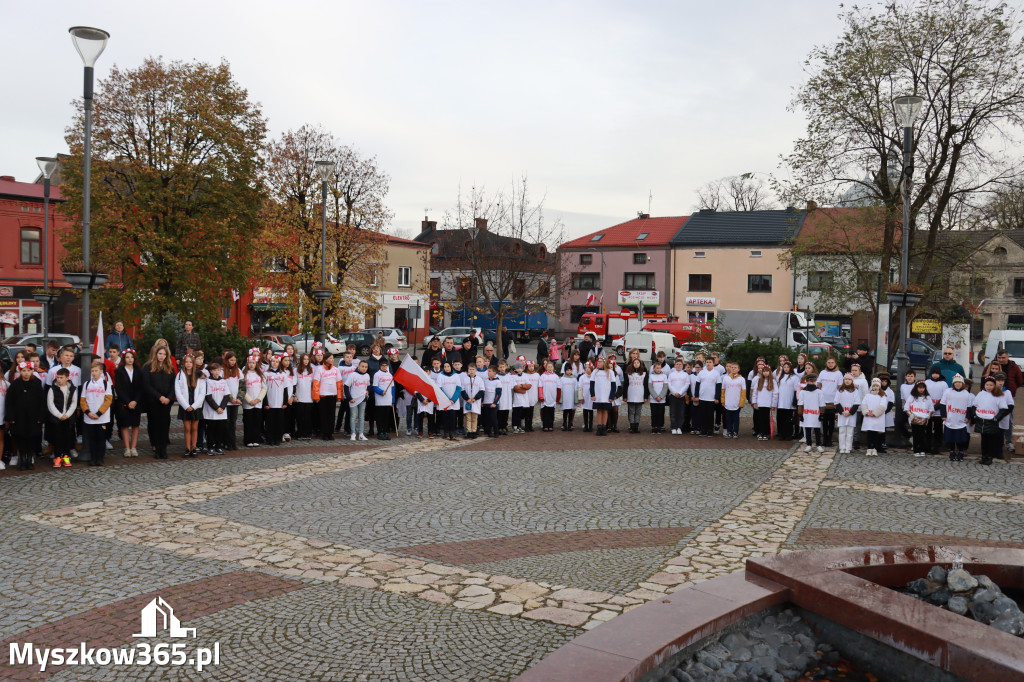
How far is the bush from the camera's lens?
2125cm

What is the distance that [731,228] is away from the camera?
5825 cm

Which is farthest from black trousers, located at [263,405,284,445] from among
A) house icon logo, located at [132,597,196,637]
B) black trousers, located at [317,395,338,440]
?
house icon logo, located at [132,597,196,637]

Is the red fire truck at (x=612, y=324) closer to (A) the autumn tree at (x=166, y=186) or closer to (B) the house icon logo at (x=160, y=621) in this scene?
(A) the autumn tree at (x=166, y=186)

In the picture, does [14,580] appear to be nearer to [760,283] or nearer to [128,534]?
[128,534]

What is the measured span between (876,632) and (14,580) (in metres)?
6.88

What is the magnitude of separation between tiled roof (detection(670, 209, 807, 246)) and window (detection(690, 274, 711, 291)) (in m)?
2.40

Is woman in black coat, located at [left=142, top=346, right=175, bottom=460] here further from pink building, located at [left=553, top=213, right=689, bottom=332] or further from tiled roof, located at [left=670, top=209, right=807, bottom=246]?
tiled roof, located at [left=670, top=209, right=807, bottom=246]

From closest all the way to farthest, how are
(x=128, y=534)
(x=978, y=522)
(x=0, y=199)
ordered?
(x=128, y=534)
(x=978, y=522)
(x=0, y=199)

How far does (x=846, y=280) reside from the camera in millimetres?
27062

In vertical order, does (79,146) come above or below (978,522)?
above

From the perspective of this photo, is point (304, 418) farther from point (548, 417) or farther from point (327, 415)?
point (548, 417)

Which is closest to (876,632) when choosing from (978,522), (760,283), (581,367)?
(978,522)

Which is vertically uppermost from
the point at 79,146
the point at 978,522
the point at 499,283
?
the point at 79,146

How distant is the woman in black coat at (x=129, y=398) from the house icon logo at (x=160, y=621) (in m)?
7.43
